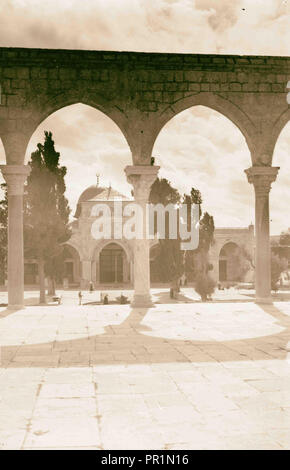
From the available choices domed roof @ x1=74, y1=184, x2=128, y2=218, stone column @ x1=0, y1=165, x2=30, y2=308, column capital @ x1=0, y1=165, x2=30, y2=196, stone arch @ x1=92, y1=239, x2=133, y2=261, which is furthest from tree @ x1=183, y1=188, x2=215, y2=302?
column capital @ x1=0, y1=165, x2=30, y2=196

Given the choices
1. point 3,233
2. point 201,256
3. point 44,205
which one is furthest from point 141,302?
point 201,256

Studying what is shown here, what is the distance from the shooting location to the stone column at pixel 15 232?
1009cm

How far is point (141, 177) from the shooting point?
10266mm

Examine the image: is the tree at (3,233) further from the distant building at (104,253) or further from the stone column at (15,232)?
the stone column at (15,232)

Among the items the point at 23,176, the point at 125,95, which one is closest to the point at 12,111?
the point at 23,176

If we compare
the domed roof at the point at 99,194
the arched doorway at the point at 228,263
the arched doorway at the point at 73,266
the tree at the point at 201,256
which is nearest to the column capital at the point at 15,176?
the tree at the point at 201,256

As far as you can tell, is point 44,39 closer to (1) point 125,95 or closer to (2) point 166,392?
(1) point 125,95

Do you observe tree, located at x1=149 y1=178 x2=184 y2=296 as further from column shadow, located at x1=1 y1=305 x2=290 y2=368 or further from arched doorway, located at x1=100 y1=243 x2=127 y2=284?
column shadow, located at x1=1 y1=305 x2=290 y2=368

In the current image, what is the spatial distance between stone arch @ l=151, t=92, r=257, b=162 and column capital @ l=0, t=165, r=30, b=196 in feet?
8.47

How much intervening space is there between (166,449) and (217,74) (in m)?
8.90

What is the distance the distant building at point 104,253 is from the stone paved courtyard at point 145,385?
26.6m

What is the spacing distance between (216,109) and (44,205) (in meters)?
14.3

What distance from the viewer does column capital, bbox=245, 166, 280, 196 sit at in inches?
418

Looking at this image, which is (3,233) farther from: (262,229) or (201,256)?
(262,229)
